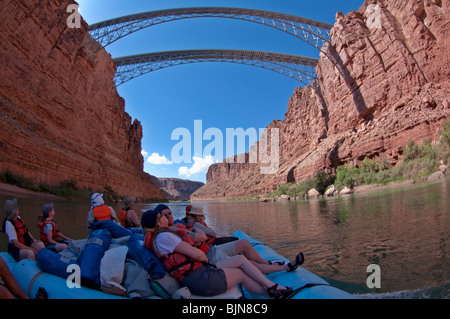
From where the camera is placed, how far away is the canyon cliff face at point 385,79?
1884 cm

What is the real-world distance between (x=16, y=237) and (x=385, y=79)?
91.6 feet

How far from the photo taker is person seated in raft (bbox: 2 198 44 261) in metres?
2.86

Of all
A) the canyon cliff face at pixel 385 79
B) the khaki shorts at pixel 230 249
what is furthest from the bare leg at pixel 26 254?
the canyon cliff face at pixel 385 79

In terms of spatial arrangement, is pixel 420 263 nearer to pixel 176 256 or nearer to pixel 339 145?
pixel 176 256

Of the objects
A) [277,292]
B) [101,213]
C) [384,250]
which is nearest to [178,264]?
[277,292]

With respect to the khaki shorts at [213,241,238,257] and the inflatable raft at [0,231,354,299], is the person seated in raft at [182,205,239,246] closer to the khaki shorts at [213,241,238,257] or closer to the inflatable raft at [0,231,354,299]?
the khaki shorts at [213,241,238,257]

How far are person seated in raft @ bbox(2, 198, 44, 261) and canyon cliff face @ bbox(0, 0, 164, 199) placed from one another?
9.82 metres

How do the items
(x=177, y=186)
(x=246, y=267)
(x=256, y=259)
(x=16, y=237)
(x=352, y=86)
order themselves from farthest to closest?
(x=177, y=186) → (x=352, y=86) → (x=16, y=237) → (x=256, y=259) → (x=246, y=267)

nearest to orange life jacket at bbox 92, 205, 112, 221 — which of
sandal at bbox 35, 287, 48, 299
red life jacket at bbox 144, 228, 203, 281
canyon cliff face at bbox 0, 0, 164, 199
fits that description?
sandal at bbox 35, 287, 48, 299

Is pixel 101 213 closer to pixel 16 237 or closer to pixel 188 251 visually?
pixel 16 237

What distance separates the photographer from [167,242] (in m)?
2.02

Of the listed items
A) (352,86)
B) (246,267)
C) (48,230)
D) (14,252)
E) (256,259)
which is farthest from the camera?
(352,86)

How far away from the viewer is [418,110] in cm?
1853
